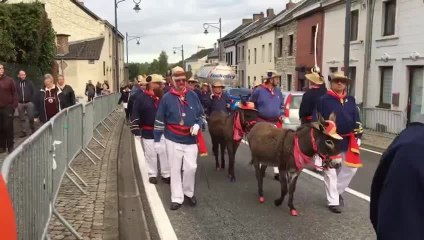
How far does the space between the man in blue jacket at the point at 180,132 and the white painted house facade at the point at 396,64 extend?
1074cm

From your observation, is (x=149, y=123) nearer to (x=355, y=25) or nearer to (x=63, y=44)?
(x=355, y=25)

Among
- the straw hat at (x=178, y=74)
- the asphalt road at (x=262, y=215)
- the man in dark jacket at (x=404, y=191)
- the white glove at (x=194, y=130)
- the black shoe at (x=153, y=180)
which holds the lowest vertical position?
the black shoe at (x=153, y=180)

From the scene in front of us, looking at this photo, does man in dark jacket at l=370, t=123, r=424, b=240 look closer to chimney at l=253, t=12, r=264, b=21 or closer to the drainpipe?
the drainpipe

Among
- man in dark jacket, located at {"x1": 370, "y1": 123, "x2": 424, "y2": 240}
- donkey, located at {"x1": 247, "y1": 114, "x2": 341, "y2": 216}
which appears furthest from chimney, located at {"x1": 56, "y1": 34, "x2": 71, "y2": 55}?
man in dark jacket, located at {"x1": 370, "y1": 123, "x2": 424, "y2": 240}

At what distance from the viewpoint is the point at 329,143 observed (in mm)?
6168

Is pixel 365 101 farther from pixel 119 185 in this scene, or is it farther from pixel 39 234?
pixel 39 234

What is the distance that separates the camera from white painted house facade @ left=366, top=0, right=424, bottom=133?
56.3ft

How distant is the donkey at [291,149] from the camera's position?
245 inches

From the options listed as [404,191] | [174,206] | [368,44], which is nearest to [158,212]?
[174,206]

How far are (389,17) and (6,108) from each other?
1504 centimetres

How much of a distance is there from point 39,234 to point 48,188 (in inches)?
36.8

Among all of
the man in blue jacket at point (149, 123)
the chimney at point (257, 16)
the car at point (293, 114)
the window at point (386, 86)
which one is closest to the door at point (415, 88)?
the window at point (386, 86)

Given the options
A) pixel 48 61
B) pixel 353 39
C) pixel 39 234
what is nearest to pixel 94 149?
pixel 39 234

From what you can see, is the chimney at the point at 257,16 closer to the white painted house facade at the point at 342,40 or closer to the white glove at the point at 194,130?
the white painted house facade at the point at 342,40
